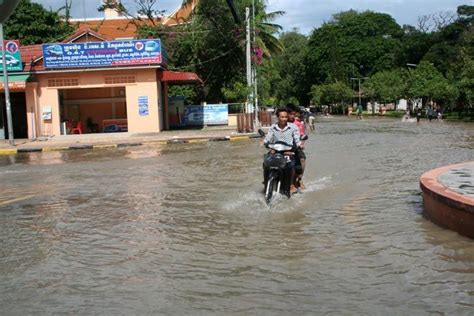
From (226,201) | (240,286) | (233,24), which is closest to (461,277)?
(240,286)

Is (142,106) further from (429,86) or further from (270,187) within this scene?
(429,86)

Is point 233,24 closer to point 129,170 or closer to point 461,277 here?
point 129,170

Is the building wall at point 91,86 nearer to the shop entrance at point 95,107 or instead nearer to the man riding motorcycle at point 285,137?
the shop entrance at point 95,107

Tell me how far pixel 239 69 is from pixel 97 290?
137 ft

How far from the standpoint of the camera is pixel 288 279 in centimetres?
570

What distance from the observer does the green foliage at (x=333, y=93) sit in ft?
284

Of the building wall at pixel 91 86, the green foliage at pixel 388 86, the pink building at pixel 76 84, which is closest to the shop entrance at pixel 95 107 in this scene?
the pink building at pixel 76 84

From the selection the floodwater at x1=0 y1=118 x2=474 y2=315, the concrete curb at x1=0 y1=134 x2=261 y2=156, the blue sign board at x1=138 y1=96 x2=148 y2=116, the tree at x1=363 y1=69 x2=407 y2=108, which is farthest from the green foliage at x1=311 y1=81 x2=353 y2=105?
the floodwater at x1=0 y1=118 x2=474 y2=315

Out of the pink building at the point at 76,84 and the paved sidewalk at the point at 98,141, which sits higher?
the pink building at the point at 76,84

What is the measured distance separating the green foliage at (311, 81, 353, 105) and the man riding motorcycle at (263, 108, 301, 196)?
78.4 meters

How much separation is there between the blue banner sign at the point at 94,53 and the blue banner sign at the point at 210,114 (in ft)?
28.2

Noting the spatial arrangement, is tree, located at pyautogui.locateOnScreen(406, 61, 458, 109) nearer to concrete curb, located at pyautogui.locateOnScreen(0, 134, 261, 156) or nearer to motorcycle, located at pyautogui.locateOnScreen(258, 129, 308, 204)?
concrete curb, located at pyautogui.locateOnScreen(0, 134, 261, 156)

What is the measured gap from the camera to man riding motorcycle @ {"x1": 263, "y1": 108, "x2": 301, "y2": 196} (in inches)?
381

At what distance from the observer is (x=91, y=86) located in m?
32.8
